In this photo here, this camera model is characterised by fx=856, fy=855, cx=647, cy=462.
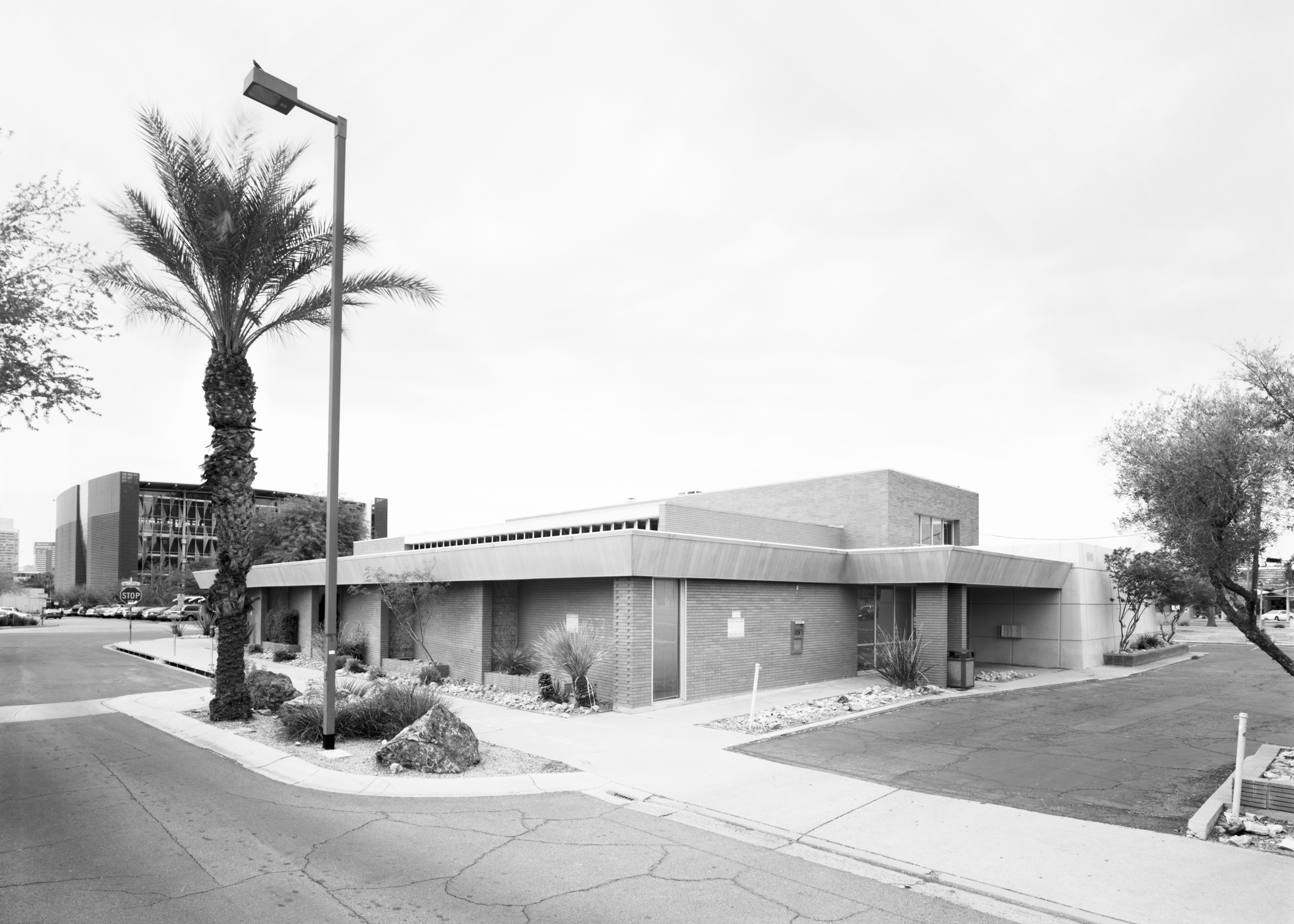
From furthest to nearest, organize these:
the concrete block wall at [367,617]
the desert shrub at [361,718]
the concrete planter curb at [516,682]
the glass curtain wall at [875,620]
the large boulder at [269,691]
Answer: the concrete block wall at [367,617]
the glass curtain wall at [875,620]
the concrete planter curb at [516,682]
the large boulder at [269,691]
the desert shrub at [361,718]

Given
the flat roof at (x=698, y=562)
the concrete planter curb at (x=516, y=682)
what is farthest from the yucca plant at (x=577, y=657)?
the flat roof at (x=698, y=562)

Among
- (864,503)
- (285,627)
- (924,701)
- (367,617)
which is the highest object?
(864,503)

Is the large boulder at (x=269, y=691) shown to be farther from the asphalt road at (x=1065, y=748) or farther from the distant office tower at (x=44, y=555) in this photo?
the distant office tower at (x=44, y=555)

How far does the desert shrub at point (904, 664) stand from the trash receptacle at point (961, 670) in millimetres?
736

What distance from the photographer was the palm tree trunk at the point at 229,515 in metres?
15.7

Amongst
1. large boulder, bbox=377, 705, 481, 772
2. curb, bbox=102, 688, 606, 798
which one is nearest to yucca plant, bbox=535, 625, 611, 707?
large boulder, bbox=377, 705, 481, 772

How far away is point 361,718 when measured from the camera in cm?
1370

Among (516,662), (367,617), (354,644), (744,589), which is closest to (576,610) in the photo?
(516,662)

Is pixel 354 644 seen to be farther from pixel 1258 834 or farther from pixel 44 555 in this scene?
pixel 44 555

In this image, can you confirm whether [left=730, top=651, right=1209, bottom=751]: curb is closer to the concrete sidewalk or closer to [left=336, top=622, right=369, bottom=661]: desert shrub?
the concrete sidewalk

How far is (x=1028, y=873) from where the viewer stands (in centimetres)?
777

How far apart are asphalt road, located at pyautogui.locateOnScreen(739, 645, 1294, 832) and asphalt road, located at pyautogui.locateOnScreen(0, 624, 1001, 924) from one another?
395 cm

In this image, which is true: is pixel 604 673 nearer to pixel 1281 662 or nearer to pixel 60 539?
pixel 1281 662

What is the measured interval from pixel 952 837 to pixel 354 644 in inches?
852
